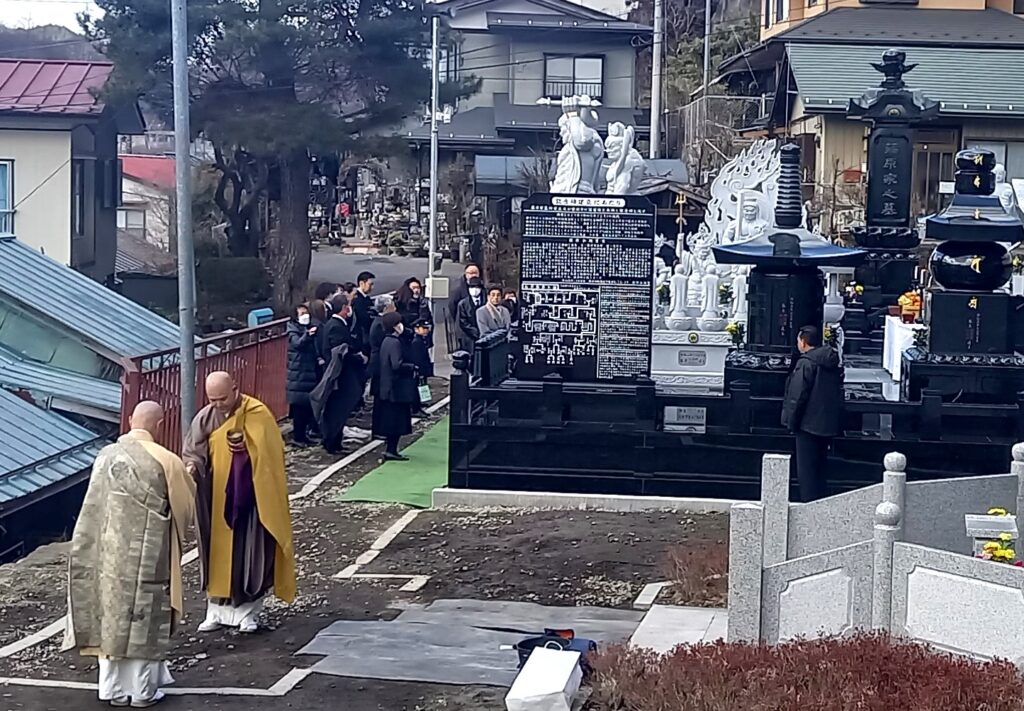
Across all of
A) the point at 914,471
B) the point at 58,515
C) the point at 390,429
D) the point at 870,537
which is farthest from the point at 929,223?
the point at 58,515

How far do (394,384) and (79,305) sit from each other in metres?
A: 4.77

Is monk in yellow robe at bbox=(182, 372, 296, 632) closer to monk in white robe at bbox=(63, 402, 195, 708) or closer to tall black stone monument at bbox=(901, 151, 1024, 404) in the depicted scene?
monk in white robe at bbox=(63, 402, 195, 708)

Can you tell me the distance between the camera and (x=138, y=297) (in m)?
33.7

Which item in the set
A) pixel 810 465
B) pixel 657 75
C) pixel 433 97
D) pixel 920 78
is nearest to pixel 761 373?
pixel 810 465

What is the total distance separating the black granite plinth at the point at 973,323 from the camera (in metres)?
14.8

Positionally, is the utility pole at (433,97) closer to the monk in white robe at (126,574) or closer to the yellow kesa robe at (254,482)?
the yellow kesa robe at (254,482)

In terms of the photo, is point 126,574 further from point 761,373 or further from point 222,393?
point 761,373

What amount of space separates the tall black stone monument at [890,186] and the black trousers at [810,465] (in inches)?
401

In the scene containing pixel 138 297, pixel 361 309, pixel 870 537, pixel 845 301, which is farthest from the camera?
pixel 138 297

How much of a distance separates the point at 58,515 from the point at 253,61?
1702 cm

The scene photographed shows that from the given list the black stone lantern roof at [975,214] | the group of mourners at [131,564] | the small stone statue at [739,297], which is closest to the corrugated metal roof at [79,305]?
the small stone statue at [739,297]

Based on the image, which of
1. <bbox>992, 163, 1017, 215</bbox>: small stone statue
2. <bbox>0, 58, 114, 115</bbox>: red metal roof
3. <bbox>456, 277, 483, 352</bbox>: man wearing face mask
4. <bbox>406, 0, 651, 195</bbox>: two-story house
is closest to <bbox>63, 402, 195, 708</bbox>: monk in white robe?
<bbox>456, 277, 483, 352</bbox>: man wearing face mask

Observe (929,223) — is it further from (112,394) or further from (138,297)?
(138,297)

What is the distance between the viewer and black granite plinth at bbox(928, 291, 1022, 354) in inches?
583
